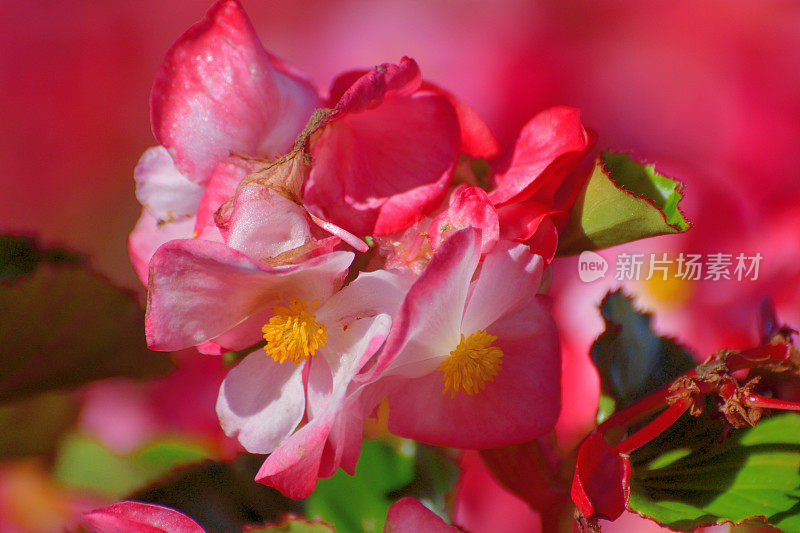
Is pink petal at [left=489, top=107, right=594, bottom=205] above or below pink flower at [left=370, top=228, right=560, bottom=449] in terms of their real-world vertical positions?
above

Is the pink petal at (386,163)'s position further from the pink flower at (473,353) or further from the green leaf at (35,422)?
the green leaf at (35,422)

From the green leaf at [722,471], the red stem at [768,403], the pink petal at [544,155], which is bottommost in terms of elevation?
the green leaf at [722,471]

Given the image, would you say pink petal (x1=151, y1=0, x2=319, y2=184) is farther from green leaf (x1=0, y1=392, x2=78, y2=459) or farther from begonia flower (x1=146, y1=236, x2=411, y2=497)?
green leaf (x1=0, y1=392, x2=78, y2=459)

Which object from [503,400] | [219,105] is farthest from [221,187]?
[503,400]

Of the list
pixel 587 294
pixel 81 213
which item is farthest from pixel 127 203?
pixel 587 294

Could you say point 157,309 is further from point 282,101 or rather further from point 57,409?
point 57,409

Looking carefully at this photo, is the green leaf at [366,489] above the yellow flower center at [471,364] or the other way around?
the other way around

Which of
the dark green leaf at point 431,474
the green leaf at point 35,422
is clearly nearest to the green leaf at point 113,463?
the green leaf at point 35,422

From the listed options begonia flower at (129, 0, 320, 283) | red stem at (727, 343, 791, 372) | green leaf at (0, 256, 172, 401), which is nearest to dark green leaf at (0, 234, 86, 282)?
green leaf at (0, 256, 172, 401)
